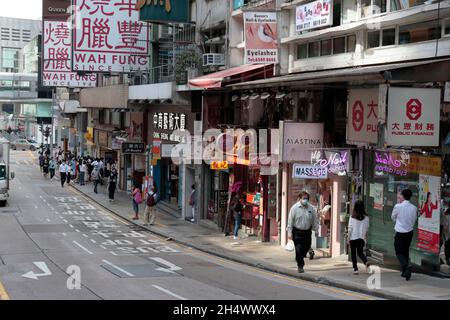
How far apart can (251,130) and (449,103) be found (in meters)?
9.92

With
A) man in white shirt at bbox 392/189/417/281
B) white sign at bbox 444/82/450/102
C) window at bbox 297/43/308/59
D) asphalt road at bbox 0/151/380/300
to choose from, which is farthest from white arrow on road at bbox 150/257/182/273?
window at bbox 297/43/308/59

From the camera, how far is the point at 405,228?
14.7 metres

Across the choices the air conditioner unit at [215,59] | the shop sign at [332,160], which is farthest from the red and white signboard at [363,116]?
the air conditioner unit at [215,59]

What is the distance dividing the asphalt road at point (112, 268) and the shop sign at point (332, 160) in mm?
3564

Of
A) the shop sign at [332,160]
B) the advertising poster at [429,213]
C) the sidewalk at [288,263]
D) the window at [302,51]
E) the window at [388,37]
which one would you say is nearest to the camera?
the sidewalk at [288,263]

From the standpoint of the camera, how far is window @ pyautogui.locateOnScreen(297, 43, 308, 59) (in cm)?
2375

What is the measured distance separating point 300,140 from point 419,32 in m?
5.12

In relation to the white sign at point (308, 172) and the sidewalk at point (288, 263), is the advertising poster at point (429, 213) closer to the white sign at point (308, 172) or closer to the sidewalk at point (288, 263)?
the sidewalk at point (288, 263)

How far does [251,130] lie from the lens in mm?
24953

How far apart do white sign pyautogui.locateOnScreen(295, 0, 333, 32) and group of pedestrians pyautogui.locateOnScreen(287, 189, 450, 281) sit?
23.3ft

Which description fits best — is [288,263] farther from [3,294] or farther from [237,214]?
[3,294]

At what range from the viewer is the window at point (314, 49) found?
23.0m

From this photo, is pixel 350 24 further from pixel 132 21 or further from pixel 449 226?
pixel 132 21
